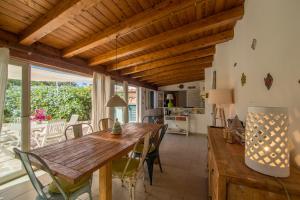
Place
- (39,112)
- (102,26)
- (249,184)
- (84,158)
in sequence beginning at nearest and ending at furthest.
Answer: (249,184) < (84,158) < (102,26) < (39,112)

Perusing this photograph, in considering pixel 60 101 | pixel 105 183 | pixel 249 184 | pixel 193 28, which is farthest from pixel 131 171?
pixel 60 101

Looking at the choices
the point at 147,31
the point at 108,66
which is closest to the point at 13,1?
the point at 147,31

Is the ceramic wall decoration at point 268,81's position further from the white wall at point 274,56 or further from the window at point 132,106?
the window at point 132,106

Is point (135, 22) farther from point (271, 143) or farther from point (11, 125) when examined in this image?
point (11, 125)

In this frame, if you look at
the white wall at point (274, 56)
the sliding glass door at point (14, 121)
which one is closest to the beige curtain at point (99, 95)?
the sliding glass door at point (14, 121)

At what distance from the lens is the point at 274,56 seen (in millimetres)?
1273

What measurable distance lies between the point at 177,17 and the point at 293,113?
1.92m

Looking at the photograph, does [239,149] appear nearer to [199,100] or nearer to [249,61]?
[249,61]

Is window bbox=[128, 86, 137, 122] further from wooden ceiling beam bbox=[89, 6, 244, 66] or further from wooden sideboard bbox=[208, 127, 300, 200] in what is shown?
wooden sideboard bbox=[208, 127, 300, 200]

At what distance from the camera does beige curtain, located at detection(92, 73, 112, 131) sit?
3.66 meters

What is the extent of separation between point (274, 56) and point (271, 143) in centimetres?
85

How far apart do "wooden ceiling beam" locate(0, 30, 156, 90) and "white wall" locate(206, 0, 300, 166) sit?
3170 mm

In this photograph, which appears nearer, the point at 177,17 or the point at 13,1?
the point at 13,1

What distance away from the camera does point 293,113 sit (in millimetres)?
1018
